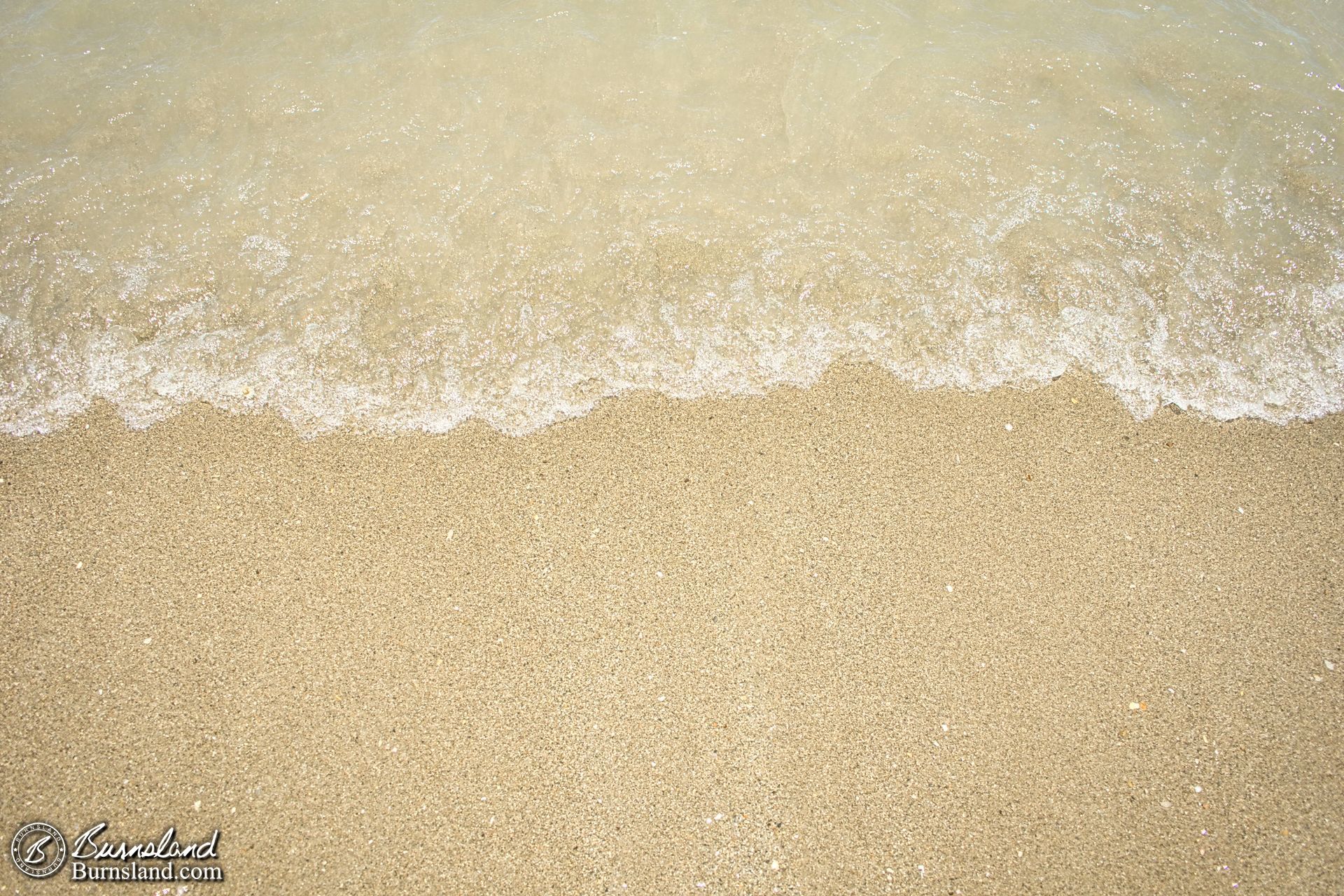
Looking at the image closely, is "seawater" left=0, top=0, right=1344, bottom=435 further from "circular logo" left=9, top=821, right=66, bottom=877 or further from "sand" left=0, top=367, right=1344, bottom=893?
"circular logo" left=9, top=821, right=66, bottom=877

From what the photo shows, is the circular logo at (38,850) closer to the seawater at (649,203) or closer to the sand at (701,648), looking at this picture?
the sand at (701,648)

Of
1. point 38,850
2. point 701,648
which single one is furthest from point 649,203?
point 38,850

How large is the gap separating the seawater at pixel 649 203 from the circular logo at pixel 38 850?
177 centimetres

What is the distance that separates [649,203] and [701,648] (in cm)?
250

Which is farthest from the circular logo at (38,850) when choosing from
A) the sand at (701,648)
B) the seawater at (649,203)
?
the seawater at (649,203)

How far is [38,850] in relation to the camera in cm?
263

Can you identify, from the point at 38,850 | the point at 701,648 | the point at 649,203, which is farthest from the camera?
the point at 649,203

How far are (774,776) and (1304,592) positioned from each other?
2443 mm

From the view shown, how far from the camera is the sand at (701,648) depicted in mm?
2711

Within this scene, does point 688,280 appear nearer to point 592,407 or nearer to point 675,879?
point 592,407

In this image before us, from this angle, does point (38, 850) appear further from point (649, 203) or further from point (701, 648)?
point (649, 203)

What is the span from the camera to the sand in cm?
271

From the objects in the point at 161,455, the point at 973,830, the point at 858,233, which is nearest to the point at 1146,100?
the point at 858,233

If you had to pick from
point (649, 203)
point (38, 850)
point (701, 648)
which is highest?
point (649, 203)
